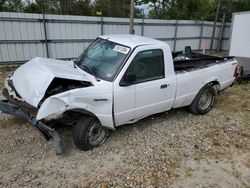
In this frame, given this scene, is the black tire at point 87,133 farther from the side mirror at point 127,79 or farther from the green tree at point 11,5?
the green tree at point 11,5

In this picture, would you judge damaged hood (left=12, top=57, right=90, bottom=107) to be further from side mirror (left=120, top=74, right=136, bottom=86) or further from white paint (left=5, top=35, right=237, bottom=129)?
side mirror (left=120, top=74, right=136, bottom=86)

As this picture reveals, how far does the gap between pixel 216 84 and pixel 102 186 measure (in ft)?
12.7

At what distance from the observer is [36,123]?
348 cm

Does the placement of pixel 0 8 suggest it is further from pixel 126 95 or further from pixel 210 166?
pixel 210 166

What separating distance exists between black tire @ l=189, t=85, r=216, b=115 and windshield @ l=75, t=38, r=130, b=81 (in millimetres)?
2206

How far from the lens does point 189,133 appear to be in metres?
4.64

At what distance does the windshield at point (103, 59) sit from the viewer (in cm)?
393

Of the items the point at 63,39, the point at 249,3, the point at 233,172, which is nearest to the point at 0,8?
the point at 63,39

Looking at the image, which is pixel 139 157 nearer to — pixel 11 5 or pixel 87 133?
pixel 87 133

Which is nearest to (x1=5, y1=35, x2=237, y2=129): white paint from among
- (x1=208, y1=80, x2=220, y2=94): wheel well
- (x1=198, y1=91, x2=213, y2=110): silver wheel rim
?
(x1=198, y1=91, x2=213, y2=110): silver wheel rim

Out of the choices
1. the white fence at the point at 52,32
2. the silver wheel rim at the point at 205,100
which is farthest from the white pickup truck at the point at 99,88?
the white fence at the point at 52,32

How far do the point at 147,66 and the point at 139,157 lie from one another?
1.62 m

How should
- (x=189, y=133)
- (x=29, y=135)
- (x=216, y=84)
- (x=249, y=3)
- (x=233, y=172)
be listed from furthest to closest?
(x=249, y=3), (x=216, y=84), (x=189, y=133), (x=29, y=135), (x=233, y=172)

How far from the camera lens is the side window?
400 cm
